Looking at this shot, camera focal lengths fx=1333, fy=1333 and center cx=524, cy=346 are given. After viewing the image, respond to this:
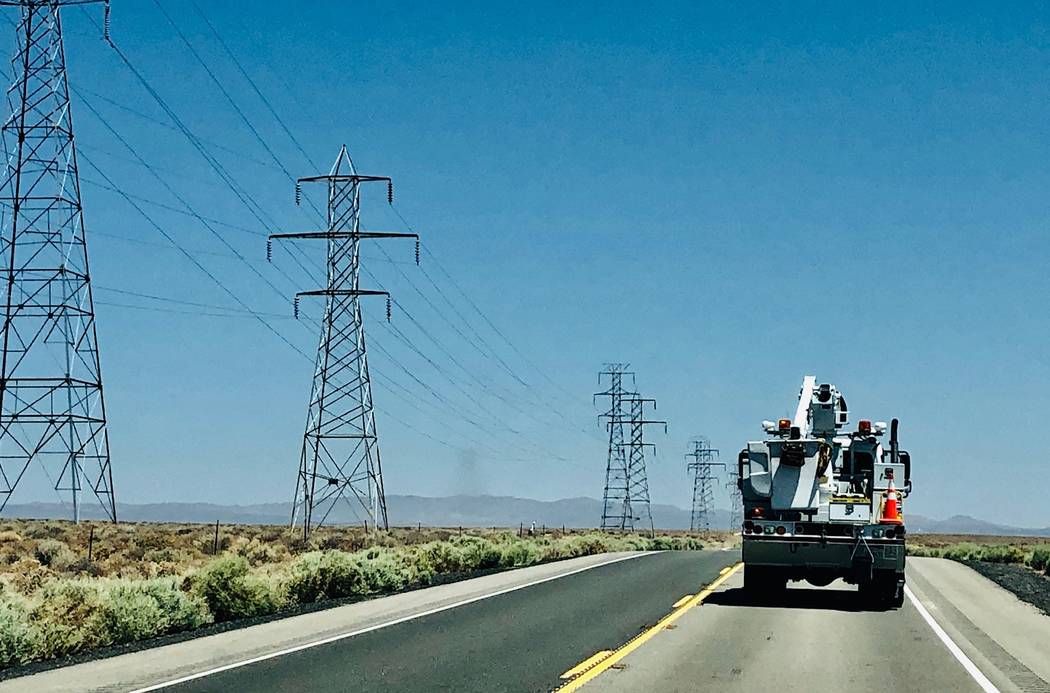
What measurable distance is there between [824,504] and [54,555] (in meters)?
22.4

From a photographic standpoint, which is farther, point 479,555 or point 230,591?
point 479,555

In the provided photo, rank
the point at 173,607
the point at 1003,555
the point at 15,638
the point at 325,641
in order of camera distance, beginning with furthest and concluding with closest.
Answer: the point at 1003,555
the point at 173,607
the point at 325,641
the point at 15,638

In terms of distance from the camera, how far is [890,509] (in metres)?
23.6

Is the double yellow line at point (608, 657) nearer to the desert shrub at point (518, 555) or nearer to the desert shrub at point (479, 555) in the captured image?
the desert shrub at point (479, 555)

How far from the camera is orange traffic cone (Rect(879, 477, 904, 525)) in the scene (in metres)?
23.5

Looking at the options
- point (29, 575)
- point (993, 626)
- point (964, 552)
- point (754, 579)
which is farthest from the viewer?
point (964, 552)

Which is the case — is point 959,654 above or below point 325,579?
below

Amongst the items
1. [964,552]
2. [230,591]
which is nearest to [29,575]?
[230,591]

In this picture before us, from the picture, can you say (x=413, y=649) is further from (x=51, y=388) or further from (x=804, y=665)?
(x=51, y=388)

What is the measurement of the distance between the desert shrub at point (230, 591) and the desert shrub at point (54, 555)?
12598mm

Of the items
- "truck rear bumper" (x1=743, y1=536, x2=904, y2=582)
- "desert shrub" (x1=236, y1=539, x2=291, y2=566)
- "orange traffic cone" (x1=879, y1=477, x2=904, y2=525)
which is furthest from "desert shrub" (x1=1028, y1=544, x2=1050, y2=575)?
"desert shrub" (x1=236, y1=539, x2=291, y2=566)

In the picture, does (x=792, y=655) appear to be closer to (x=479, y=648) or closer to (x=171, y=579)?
(x=479, y=648)

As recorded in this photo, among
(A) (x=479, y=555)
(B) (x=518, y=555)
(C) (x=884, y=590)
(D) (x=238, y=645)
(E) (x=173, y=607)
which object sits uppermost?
(B) (x=518, y=555)

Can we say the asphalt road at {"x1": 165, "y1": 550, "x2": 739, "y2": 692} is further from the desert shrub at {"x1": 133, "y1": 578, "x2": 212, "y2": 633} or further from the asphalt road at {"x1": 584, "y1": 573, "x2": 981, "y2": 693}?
the desert shrub at {"x1": 133, "y1": 578, "x2": 212, "y2": 633}
